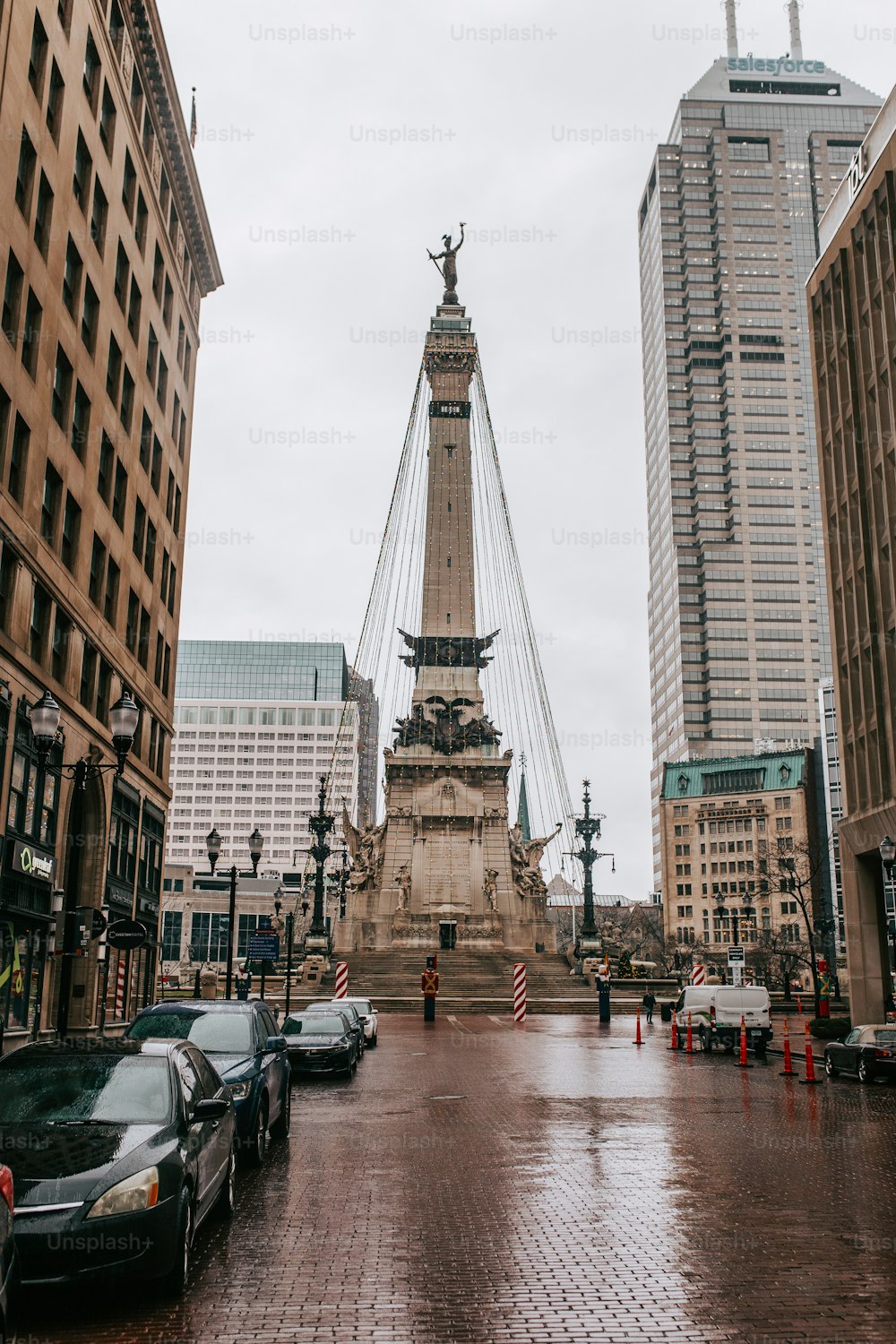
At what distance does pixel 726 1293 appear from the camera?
8062 mm

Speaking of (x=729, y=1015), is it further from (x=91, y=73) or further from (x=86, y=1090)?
(x=91, y=73)

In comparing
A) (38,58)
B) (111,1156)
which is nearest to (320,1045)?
(111,1156)

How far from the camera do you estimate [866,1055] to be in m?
23.6

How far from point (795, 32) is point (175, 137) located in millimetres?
181705

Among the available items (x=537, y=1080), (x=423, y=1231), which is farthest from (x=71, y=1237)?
(x=537, y=1080)

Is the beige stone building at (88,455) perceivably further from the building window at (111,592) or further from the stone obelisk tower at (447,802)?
the stone obelisk tower at (447,802)

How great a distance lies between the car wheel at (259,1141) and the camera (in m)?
13.3

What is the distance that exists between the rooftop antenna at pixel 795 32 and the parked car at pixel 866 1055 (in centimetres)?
19667

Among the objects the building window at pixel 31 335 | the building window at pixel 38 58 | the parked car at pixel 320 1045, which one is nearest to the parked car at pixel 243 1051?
the parked car at pixel 320 1045

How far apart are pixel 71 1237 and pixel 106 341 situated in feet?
102

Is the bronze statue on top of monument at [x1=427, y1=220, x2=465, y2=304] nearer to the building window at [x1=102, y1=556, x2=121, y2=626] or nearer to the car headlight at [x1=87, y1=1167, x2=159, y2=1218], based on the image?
the building window at [x1=102, y1=556, x2=121, y2=626]

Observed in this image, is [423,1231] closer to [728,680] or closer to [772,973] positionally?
[772,973]

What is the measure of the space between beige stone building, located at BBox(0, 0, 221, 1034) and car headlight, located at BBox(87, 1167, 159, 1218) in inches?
436

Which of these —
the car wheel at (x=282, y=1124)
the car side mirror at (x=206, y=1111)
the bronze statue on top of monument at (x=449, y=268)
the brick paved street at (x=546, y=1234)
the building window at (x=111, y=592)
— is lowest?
the brick paved street at (x=546, y=1234)
